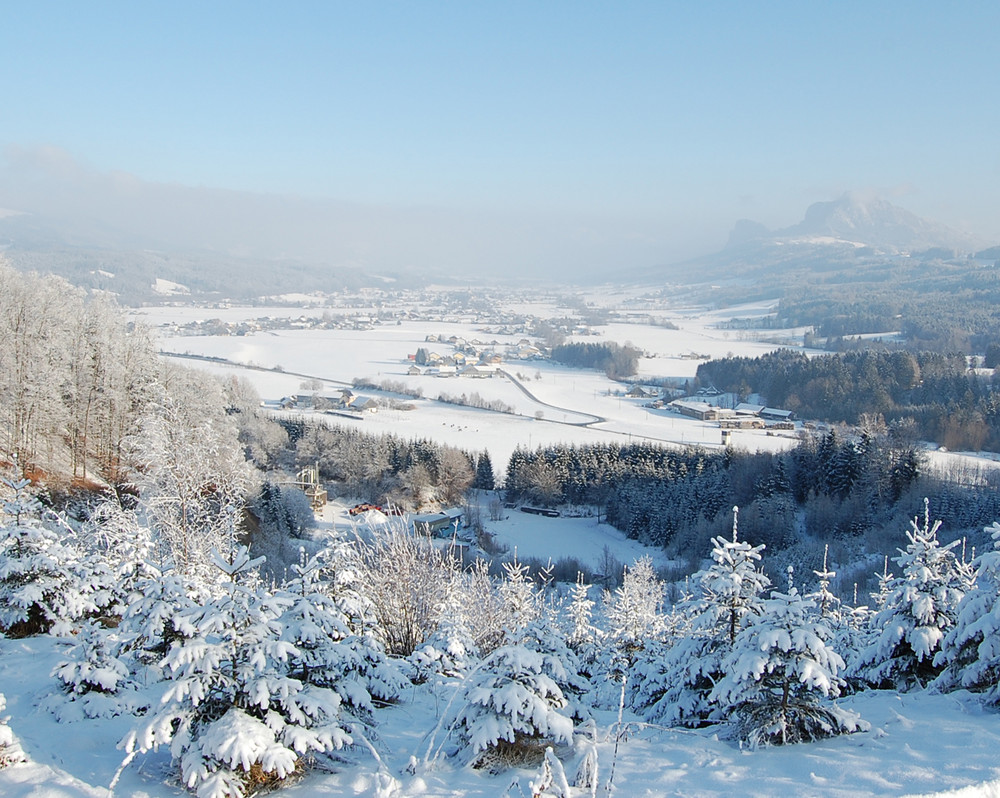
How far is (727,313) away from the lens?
520 ft

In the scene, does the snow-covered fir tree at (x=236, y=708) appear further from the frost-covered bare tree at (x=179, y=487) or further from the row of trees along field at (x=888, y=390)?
the row of trees along field at (x=888, y=390)

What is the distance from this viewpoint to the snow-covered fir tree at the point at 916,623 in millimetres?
6902

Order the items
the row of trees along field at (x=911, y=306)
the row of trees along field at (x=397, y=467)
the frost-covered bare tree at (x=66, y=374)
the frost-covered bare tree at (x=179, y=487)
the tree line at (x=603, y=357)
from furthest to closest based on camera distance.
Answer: the row of trees along field at (x=911, y=306) < the tree line at (x=603, y=357) < the row of trees along field at (x=397, y=467) < the frost-covered bare tree at (x=66, y=374) < the frost-covered bare tree at (x=179, y=487)

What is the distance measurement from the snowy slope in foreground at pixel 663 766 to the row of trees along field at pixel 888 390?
39874mm

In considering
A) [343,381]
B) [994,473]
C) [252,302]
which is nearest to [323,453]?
[343,381]

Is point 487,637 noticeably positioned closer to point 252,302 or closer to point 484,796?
Answer: point 484,796

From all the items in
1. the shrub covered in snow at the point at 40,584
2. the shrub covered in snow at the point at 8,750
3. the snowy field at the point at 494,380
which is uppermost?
the shrub covered in snow at the point at 8,750

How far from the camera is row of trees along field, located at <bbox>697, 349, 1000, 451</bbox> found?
45000 mm

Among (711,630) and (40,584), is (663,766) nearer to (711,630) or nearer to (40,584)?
(711,630)

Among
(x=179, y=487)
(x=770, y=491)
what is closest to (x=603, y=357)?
(x=770, y=491)

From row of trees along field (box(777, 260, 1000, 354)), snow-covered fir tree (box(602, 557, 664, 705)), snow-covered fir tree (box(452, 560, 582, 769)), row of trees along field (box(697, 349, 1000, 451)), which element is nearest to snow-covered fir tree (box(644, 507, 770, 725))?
snow-covered fir tree (box(602, 557, 664, 705))

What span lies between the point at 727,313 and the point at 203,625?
164m

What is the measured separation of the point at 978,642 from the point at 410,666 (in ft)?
19.1

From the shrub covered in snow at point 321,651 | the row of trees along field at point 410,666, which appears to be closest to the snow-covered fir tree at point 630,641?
the row of trees along field at point 410,666
